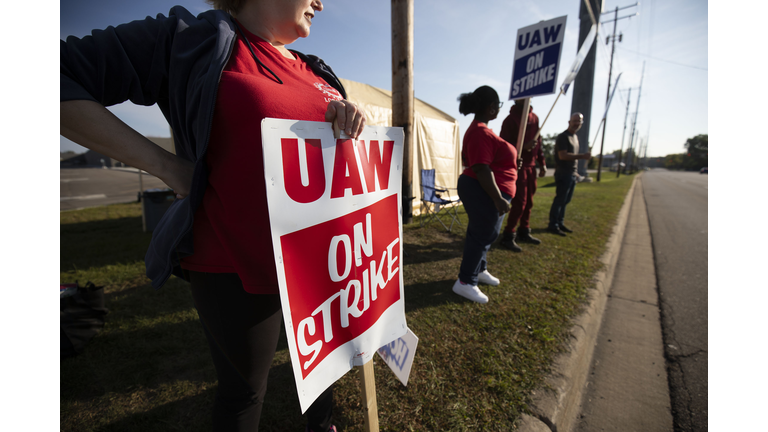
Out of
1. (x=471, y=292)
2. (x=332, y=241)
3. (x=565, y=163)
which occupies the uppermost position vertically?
(x=565, y=163)

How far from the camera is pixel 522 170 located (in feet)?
13.1

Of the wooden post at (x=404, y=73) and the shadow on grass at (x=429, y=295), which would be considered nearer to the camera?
the shadow on grass at (x=429, y=295)

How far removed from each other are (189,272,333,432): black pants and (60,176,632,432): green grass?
27.2 inches

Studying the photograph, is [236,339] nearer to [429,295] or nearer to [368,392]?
[368,392]

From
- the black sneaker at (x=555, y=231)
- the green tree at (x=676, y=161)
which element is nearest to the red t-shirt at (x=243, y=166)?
the black sneaker at (x=555, y=231)

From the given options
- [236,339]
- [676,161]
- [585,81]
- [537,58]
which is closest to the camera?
[236,339]

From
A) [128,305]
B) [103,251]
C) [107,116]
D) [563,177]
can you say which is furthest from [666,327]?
[103,251]

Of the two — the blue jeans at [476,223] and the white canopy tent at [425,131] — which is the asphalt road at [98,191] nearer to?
the blue jeans at [476,223]

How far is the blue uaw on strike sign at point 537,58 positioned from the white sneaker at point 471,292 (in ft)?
6.89

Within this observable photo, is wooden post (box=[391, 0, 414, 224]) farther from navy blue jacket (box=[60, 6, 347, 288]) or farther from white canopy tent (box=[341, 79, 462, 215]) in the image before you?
navy blue jacket (box=[60, 6, 347, 288])

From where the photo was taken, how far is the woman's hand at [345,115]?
86 centimetres

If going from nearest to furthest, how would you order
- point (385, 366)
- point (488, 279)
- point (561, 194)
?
point (385, 366) < point (488, 279) < point (561, 194)

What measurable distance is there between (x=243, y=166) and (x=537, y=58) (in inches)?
137

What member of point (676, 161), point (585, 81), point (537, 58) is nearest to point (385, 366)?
point (537, 58)
